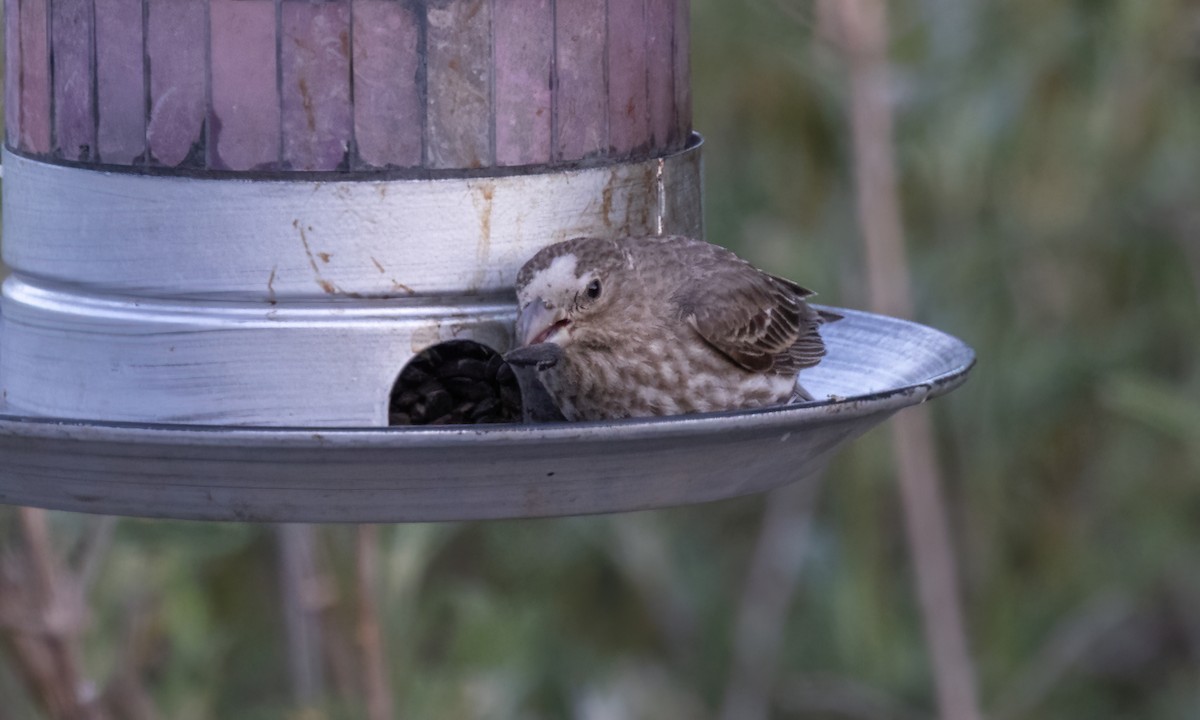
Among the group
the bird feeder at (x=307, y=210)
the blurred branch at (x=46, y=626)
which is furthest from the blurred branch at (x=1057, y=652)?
the bird feeder at (x=307, y=210)

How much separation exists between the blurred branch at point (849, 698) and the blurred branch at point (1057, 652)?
29cm

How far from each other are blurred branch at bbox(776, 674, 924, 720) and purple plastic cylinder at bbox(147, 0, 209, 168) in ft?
10.4

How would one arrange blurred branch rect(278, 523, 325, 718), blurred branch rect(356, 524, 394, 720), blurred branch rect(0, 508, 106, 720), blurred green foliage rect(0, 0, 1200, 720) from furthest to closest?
blurred green foliage rect(0, 0, 1200, 720)
blurred branch rect(278, 523, 325, 718)
blurred branch rect(356, 524, 394, 720)
blurred branch rect(0, 508, 106, 720)

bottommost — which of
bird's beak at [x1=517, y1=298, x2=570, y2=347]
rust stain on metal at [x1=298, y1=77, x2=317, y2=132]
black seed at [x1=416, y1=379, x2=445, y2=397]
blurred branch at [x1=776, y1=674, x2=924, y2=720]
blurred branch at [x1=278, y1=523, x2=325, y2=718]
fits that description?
blurred branch at [x1=776, y1=674, x2=924, y2=720]

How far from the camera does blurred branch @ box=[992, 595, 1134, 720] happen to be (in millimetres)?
5102

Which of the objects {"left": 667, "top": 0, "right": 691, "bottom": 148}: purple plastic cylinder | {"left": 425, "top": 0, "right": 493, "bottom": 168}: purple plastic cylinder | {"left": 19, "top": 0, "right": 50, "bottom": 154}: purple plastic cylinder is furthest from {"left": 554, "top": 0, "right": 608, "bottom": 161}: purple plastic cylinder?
{"left": 19, "top": 0, "right": 50, "bottom": 154}: purple plastic cylinder

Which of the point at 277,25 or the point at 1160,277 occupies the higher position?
the point at 277,25

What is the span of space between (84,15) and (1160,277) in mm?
4260

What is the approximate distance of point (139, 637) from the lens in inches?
157

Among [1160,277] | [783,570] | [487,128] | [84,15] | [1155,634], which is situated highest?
[84,15]

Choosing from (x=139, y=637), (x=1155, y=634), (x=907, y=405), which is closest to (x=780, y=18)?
(x=139, y=637)

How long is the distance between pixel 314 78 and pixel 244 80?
0.09 m

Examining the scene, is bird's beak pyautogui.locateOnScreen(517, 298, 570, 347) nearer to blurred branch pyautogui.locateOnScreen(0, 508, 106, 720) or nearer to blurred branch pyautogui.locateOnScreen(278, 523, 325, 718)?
blurred branch pyautogui.locateOnScreen(0, 508, 106, 720)

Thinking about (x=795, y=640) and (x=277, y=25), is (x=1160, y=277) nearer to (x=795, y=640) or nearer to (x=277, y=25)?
(x=795, y=640)
